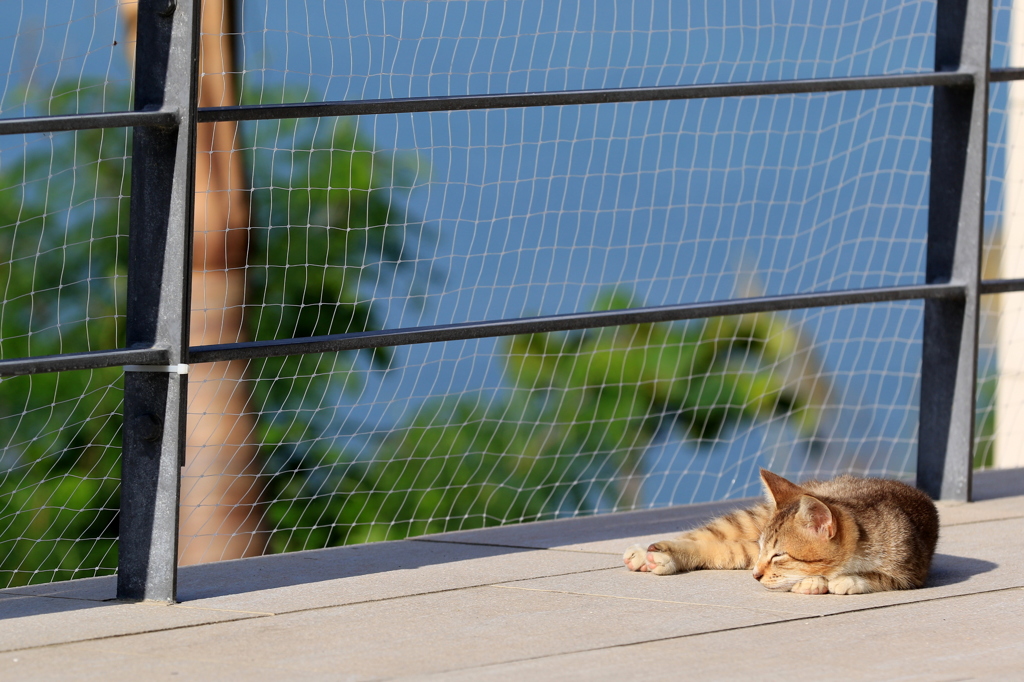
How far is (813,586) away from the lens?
153 inches

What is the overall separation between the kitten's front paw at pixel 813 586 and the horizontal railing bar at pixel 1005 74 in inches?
95.8

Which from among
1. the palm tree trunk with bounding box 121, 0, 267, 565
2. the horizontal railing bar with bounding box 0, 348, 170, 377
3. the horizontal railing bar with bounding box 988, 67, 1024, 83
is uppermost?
the horizontal railing bar with bounding box 988, 67, 1024, 83

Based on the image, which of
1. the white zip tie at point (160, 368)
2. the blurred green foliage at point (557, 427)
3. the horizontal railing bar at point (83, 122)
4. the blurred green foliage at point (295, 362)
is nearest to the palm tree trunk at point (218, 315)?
the blurred green foliage at point (295, 362)

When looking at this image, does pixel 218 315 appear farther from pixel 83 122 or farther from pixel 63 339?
pixel 83 122

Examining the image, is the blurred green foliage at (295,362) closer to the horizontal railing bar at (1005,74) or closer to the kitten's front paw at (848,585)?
the horizontal railing bar at (1005,74)

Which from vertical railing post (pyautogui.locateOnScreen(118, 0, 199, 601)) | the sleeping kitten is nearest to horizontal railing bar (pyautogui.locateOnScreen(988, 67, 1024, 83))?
the sleeping kitten

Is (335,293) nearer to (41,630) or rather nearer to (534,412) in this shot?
(534,412)

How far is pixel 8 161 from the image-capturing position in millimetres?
12172

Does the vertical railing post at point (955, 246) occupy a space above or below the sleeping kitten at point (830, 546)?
above

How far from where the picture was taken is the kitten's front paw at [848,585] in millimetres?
3881

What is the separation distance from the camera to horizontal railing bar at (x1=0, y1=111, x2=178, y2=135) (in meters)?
3.45

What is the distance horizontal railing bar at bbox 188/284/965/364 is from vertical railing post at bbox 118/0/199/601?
0.47 ft

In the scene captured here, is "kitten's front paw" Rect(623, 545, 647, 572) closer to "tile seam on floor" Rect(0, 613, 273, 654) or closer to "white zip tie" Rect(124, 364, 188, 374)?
"tile seam on floor" Rect(0, 613, 273, 654)

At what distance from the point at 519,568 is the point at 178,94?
1.71 meters
